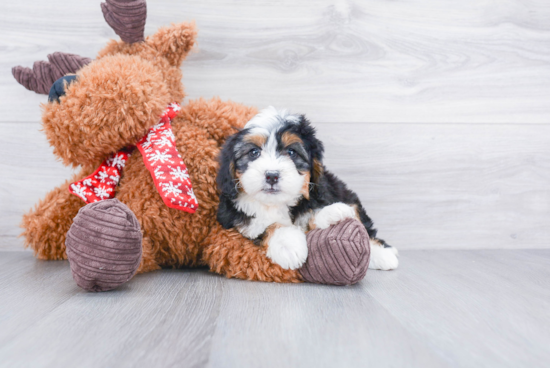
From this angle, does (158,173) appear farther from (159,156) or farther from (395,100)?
(395,100)

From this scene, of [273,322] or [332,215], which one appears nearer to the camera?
[273,322]

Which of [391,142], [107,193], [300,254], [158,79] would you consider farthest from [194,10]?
[300,254]

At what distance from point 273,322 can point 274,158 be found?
48 centimetres

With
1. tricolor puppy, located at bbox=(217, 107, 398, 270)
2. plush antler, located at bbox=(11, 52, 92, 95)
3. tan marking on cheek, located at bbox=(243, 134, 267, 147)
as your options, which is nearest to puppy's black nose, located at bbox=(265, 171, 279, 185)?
tricolor puppy, located at bbox=(217, 107, 398, 270)

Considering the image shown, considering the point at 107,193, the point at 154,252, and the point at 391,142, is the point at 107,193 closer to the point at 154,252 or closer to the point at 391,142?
the point at 154,252

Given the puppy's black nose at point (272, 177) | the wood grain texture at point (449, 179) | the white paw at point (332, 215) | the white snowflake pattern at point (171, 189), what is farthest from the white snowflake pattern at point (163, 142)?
the wood grain texture at point (449, 179)

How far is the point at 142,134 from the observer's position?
53.3 inches

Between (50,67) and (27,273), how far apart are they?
2.34ft

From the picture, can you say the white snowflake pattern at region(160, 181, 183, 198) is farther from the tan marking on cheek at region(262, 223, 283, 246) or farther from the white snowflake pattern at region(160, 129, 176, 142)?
the tan marking on cheek at region(262, 223, 283, 246)

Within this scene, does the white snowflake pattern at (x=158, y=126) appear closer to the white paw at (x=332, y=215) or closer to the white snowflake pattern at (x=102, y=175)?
the white snowflake pattern at (x=102, y=175)

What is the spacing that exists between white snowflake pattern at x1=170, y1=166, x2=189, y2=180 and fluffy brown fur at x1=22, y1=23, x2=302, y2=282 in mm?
60

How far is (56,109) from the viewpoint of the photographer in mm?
1312

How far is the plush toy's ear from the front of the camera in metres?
1.44

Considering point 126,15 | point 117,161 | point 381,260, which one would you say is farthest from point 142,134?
point 381,260
